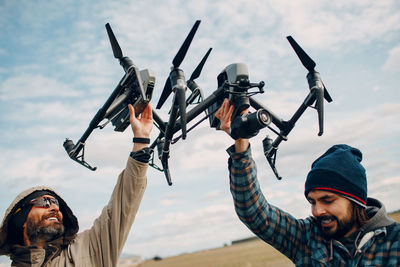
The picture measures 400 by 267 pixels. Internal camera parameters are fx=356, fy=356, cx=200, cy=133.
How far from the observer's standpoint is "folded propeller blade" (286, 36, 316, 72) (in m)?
6.62

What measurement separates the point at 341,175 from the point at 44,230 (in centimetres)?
470

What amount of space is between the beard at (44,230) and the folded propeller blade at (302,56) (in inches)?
205

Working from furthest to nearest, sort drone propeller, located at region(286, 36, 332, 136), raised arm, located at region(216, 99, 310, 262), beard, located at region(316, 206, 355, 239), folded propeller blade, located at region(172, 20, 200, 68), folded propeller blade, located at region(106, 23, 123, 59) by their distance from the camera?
folded propeller blade, located at region(106, 23, 123, 59)
drone propeller, located at region(286, 36, 332, 136)
folded propeller blade, located at region(172, 20, 200, 68)
raised arm, located at region(216, 99, 310, 262)
beard, located at region(316, 206, 355, 239)

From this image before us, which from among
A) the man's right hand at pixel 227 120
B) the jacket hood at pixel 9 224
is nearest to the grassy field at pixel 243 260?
the jacket hood at pixel 9 224

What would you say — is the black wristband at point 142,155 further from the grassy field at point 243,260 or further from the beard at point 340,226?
the grassy field at point 243,260

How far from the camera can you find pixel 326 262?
4266 mm

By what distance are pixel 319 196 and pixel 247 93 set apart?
1847 millimetres

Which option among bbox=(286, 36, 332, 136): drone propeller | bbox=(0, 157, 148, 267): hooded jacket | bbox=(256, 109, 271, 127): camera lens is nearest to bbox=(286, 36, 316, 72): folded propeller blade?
bbox=(286, 36, 332, 136): drone propeller

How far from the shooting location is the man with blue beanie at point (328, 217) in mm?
4145

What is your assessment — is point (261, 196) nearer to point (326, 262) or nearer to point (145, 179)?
point (326, 262)

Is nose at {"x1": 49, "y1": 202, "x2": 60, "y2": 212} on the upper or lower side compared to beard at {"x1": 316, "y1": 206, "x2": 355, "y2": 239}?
upper

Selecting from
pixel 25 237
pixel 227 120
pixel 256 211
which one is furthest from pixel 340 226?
pixel 25 237

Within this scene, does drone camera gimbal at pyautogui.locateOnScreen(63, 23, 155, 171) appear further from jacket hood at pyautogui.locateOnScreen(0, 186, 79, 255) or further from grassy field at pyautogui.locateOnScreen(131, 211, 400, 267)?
grassy field at pyautogui.locateOnScreen(131, 211, 400, 267)

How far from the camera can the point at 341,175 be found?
14.3ft
